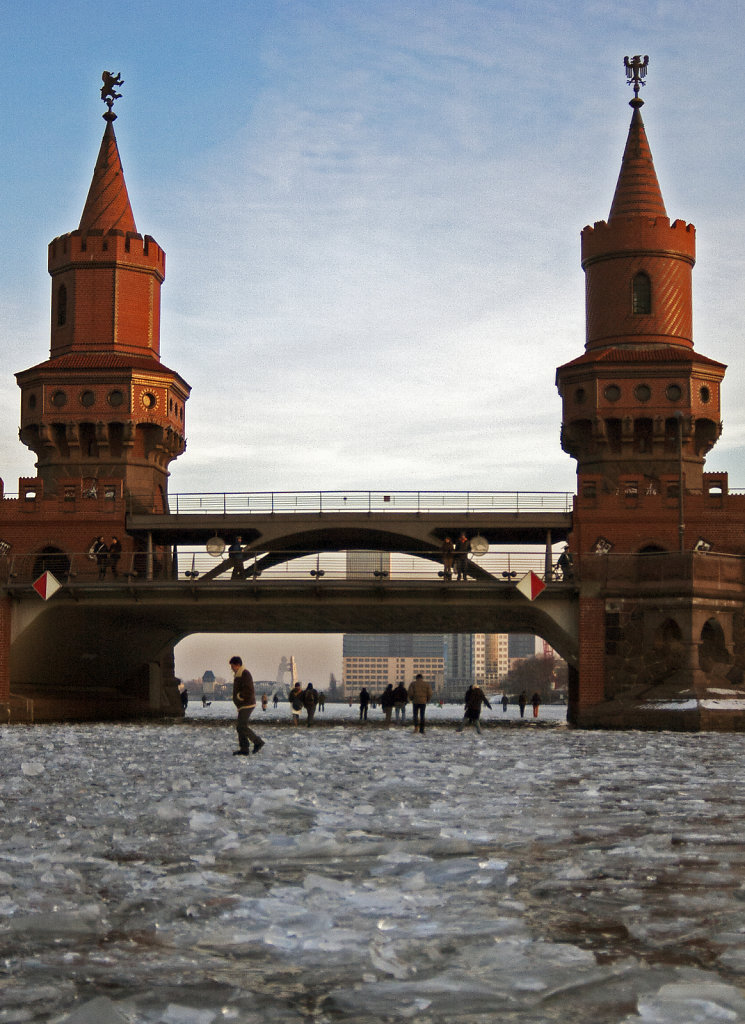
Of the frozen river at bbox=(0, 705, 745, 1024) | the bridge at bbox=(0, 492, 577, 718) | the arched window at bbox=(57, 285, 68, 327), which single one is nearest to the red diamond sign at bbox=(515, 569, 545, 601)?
the bridge at bbox=(0, 492, 577, 718)

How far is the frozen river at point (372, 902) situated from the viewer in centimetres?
638

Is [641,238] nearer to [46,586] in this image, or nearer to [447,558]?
A: [447,558]

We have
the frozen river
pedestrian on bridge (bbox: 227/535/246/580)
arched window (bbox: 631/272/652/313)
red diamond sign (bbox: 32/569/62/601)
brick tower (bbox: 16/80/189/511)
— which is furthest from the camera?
arched window (bbox: 631/272/652/313)

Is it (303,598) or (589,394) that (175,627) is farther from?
(589,394)

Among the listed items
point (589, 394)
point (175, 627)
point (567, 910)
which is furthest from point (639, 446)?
point (567, 910)

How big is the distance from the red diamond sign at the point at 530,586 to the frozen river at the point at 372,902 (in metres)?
29.7

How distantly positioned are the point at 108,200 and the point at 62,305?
5.46 meters

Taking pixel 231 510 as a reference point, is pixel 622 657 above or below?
below

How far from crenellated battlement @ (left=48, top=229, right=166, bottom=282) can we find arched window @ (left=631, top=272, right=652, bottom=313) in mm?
22479

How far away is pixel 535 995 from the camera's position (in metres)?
6.43

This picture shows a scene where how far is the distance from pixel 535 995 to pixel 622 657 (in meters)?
43.6

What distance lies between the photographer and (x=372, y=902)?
884 centimetres

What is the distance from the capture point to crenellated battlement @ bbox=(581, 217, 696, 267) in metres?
60.1

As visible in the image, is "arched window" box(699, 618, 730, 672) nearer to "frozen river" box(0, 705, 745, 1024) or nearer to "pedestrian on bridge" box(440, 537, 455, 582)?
"pedestrian on bridge" box(440, 537, 455, 582)
